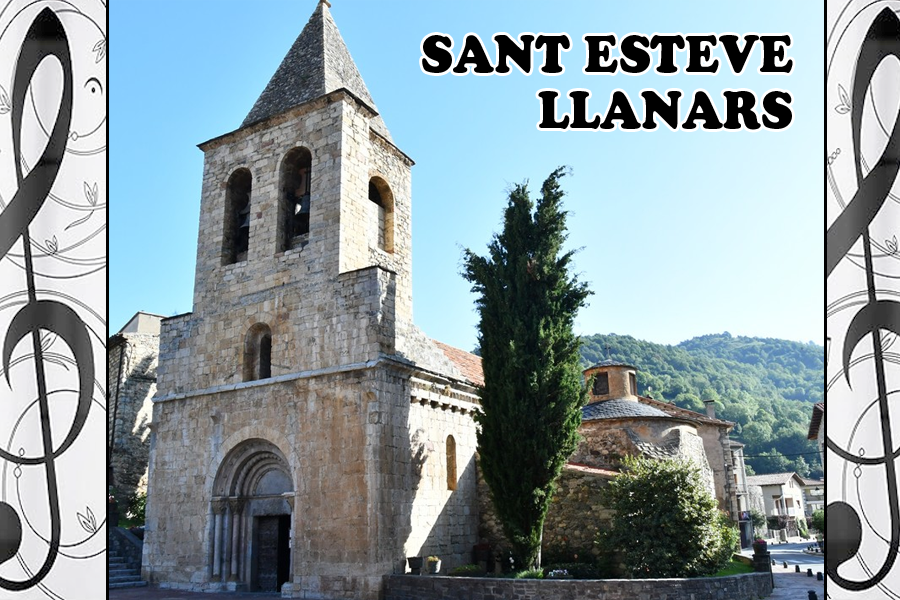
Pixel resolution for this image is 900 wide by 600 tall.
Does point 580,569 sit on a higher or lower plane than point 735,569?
higher

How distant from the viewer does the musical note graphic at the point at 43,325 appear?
5.00 metres

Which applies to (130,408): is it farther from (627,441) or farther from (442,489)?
(627,441)

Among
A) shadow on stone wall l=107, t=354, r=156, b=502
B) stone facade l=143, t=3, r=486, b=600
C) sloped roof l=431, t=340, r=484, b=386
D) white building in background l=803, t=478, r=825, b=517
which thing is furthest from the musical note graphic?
white building in background l=803, t=478, r=825, b=517

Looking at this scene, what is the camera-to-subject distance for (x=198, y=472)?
16.9m

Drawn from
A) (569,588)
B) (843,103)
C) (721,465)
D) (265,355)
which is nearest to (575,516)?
(569,588)

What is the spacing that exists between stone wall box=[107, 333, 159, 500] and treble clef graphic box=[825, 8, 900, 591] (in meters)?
24.3

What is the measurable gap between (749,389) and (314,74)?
84.7 m

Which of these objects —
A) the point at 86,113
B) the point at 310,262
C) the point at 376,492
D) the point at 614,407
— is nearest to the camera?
the point at 86,113

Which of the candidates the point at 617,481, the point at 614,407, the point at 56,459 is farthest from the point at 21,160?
the point at 614,407

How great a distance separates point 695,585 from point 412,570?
5613 millimetres

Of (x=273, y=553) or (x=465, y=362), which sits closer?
(x=273, y=553)

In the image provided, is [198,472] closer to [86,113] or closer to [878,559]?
[86,113]

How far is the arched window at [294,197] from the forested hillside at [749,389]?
27927 millimetres

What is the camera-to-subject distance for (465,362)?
21.4 metres
